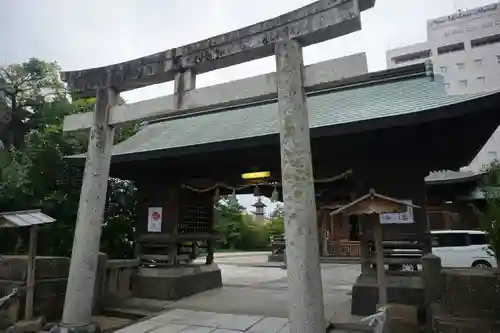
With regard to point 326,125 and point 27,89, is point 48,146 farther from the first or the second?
point 27,89

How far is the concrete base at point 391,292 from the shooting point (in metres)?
5.55

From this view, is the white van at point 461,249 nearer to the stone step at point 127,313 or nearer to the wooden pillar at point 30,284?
the stone step at point 127,313

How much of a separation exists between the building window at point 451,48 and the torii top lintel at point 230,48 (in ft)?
175

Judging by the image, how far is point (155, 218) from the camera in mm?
8180

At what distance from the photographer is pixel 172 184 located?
8.25m

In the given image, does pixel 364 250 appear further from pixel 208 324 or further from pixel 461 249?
pixel 461 249

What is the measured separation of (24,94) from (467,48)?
51.6m

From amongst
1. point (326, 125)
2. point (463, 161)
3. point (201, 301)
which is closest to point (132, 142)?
point (201, 301)

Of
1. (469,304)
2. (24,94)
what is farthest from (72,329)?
(24,94)

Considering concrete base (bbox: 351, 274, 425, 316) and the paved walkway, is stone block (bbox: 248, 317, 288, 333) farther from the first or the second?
concrete base (bbox: 351, 274, 425, 316)

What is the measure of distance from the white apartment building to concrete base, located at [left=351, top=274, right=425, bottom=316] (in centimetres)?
4099

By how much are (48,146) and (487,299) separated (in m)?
10.1

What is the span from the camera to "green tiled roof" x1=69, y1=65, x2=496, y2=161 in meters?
5.68

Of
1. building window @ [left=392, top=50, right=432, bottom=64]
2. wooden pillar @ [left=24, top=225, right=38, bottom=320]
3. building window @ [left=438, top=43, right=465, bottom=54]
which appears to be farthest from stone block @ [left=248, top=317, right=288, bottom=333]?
building window @ [left=392, top=50, right=432, bottom=64]
